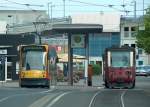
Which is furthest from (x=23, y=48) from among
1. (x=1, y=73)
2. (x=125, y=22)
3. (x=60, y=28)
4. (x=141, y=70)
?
(x=125, y=22)

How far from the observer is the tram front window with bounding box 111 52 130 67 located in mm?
50844

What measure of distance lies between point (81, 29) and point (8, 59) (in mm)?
18859

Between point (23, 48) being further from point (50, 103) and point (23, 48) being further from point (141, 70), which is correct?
point (141, 70)

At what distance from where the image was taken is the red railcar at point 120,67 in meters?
50.4

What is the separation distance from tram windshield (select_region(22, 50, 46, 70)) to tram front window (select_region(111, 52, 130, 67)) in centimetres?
655

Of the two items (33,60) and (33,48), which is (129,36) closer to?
(33,48)

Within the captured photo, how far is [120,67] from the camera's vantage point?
50.7m

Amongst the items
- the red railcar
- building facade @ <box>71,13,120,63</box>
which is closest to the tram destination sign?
the red railcar

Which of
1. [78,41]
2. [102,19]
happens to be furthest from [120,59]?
[102,19]

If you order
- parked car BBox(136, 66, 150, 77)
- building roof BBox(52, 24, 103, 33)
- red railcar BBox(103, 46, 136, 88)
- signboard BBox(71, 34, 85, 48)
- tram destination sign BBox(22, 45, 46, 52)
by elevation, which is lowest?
parked car BBox(136, 66, 150, 77)

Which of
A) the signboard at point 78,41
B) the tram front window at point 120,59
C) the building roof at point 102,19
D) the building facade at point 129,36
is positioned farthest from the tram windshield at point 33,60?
the building facade at point 129,36

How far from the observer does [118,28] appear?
117125mm

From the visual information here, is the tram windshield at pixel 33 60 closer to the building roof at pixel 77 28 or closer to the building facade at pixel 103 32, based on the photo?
the building roof at pixel 77 28

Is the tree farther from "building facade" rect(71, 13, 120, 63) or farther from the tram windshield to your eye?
"building facade" rect(71, 13, 120, 63)
